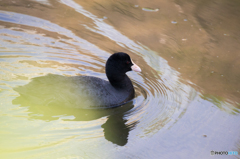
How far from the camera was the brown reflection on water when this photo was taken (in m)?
5.63

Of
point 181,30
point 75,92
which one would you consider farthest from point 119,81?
point 181,30

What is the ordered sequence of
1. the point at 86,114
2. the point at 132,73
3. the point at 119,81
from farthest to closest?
the point at 132,73 → the point at 119,81 → the point at 86,114

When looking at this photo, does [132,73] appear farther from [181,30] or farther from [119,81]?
[181,30]

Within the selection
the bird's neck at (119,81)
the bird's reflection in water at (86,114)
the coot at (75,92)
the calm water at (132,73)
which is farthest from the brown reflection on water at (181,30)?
the bird's reflection in water at (86,114)

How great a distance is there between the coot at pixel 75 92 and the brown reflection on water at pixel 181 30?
3.96ft

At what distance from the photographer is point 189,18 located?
7.82 meters

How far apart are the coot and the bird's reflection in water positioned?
0.15ft

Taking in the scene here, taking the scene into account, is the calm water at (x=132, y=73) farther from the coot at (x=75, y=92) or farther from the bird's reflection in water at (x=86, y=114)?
the coot at (x=75, y=92)

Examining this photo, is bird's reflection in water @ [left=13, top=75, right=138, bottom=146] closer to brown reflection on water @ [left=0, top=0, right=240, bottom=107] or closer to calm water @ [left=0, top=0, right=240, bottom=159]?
calm water @ [left=0, top=0, right=240, bottom=159]

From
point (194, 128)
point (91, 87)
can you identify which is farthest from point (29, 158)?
point (194, 128)

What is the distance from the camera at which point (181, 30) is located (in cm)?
723

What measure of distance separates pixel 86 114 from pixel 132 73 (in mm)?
1647

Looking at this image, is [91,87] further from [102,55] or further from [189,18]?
[189,18]

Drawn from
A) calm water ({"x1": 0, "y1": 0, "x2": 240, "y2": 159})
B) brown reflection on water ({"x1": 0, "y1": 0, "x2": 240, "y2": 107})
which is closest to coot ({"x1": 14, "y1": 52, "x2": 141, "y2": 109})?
calm water ({"x1": 0, "y1": 0, "x2": 240, "y2": 159})
